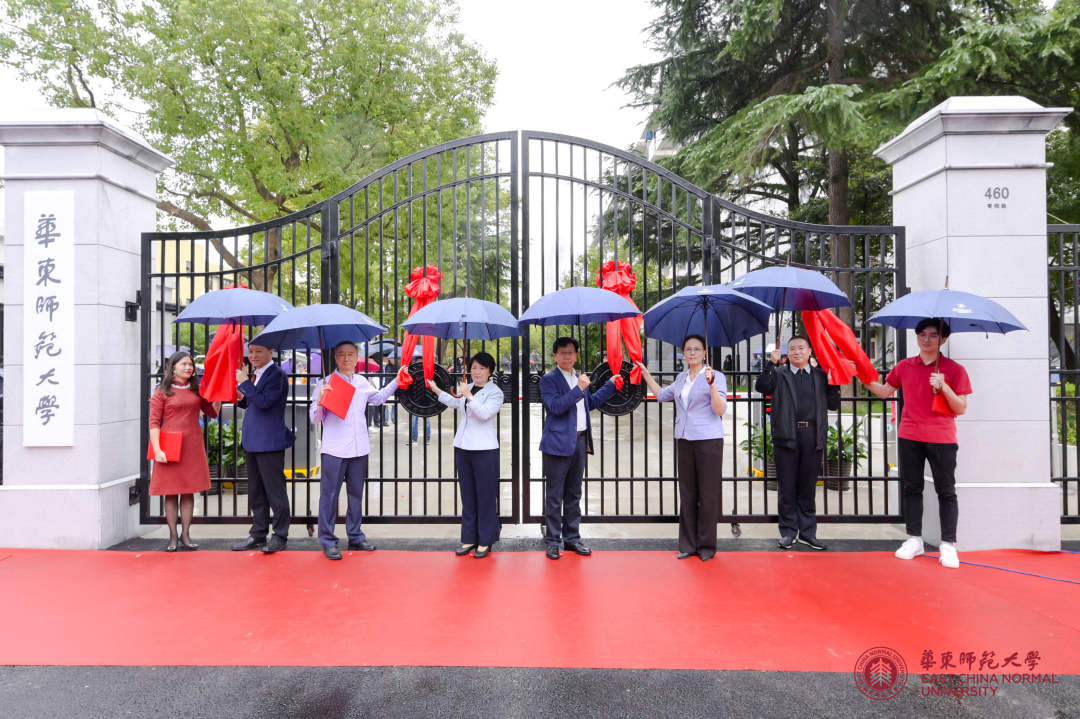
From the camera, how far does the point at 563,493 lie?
15.8 feet

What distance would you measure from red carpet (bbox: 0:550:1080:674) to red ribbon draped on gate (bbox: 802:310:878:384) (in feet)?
4.75

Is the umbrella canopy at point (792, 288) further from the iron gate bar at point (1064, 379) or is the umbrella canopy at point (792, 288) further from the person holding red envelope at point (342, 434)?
the person holding red envelope at point (342, 434)

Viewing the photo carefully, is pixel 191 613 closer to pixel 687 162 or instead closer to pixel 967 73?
pixel 687 162

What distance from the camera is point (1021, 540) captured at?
16.1ft

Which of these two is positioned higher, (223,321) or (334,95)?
(334,95)

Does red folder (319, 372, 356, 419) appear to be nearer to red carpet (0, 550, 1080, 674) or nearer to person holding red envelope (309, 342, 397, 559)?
person holding red envelope (309, 342, 397, 559)

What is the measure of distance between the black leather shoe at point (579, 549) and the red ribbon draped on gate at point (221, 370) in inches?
117

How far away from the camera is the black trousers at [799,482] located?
484 cm

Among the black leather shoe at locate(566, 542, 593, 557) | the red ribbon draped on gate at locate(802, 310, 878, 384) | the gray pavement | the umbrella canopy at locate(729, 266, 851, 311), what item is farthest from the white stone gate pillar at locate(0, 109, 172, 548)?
the red ribbon draped on gate at locate(802, 310, 878, 384)

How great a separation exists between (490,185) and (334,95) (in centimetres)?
351

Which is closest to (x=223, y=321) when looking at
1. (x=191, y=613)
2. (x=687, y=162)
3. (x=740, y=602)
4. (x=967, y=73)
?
(x=191, y=613)

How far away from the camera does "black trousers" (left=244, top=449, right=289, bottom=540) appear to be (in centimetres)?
485

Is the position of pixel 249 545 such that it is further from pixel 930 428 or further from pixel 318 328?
pixel 930 428

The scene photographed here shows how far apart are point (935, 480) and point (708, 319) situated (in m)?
2.12
